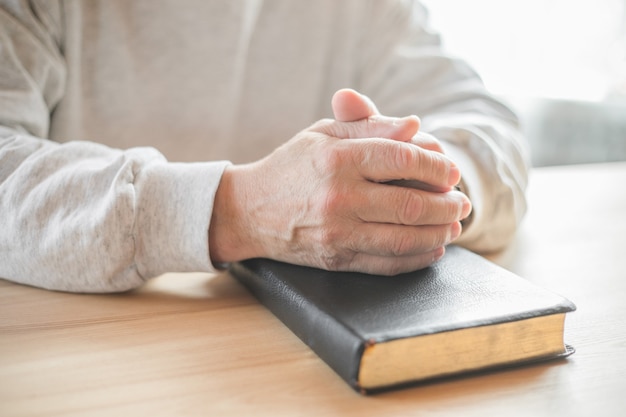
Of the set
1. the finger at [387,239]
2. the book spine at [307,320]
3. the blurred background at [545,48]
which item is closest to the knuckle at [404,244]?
the finger at [387,239]

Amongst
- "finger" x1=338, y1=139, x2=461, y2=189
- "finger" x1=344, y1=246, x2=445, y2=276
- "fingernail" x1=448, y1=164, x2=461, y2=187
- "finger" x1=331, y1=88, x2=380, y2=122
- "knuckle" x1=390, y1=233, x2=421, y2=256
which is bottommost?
"finger" x1=344, y1=246, x2=445, y2=276

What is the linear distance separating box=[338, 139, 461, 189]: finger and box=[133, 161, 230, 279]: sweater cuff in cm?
16

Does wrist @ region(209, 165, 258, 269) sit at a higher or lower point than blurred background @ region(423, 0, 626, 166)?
lower

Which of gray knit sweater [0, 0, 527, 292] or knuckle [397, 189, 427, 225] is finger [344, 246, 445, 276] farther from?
gray knit sweater [0, 0, 527, 292]

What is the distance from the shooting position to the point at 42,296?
69 centimetres

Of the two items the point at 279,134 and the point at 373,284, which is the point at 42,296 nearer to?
the point at 373,284

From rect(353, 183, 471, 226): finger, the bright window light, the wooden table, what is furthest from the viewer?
the bright window light

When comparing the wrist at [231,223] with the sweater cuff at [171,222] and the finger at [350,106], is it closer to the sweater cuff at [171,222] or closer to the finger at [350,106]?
the sweater cuff at [171,222]

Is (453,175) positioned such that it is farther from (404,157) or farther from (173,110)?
(173,110)

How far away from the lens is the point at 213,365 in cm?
54

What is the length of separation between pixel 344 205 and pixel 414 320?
0.16 metres

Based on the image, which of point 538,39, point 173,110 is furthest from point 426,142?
point 538,39

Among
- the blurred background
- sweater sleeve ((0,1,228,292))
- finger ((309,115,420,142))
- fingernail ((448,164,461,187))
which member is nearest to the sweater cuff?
sweater sleeve ((0,1,228,292))

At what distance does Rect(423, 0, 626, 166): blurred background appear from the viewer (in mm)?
2121
